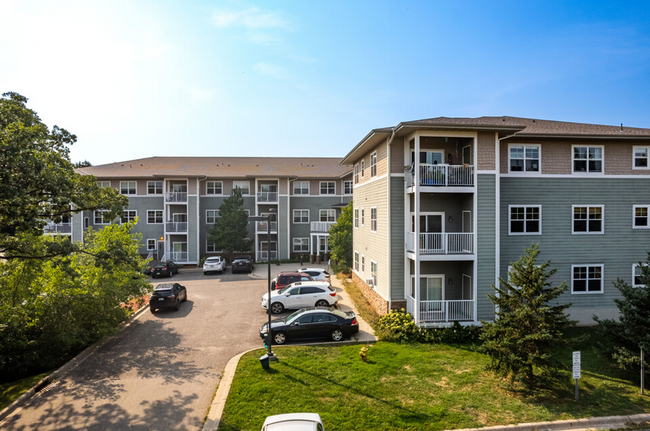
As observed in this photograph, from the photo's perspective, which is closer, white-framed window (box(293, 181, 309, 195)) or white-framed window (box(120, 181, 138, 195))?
white-framed window (box(120, 181, 138, 195))

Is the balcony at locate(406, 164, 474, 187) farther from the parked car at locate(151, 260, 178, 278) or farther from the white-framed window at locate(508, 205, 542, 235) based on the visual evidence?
the parked car at locate(151, 260, 178, 278)

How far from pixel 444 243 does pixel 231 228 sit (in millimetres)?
22817

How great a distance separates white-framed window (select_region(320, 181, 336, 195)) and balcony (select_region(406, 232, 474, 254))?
75.1 feet

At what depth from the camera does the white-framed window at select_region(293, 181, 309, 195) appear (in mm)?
38094

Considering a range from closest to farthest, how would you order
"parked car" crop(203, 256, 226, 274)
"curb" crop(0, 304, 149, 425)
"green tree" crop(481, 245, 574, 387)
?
1. "curb" crop(0, 304, 149, 425)
2. "green tree" crop(481, 245, 574, 387)
3. "parked car" crop(203, 256, 226, 274)

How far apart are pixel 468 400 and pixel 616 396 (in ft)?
14.8

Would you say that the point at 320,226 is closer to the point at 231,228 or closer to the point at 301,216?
the point at 301,216

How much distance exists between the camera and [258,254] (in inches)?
1457

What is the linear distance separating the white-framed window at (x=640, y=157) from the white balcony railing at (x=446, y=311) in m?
10.6

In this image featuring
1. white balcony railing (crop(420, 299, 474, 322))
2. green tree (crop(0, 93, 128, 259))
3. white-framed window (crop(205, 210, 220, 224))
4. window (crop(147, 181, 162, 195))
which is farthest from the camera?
white-framed window (crop(205, 210, 220, 224))

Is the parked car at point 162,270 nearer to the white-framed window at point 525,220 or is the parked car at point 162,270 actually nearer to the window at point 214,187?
the window at point 214,187

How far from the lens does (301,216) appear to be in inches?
1500

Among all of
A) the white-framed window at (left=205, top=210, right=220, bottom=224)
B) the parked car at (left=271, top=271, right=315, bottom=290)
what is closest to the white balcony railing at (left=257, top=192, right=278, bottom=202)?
the white-framed window at (left=205, top=210, right=220, bottom=224)

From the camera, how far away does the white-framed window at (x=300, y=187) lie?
125ft
